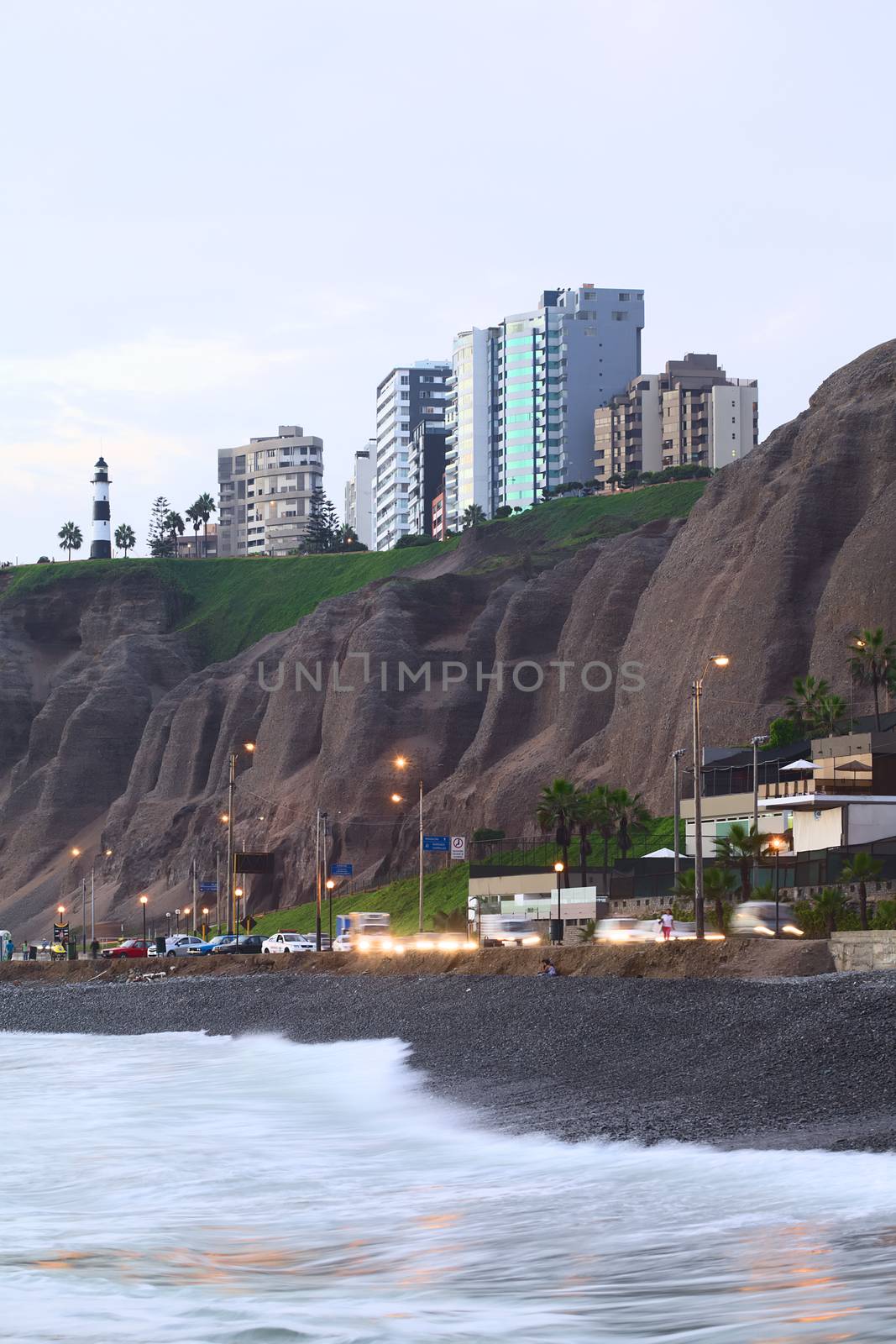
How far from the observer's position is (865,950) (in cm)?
3847

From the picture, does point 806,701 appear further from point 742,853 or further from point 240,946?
point 240,946

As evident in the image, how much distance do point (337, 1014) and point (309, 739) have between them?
268ft

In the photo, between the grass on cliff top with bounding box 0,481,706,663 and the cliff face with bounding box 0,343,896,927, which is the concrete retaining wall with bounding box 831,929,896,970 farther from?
the grass on cliff top with bounding box 0,481,706,663

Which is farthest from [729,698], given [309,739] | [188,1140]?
[188,1140]

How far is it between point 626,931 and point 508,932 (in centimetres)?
1245

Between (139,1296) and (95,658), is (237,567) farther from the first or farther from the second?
(139,1296)

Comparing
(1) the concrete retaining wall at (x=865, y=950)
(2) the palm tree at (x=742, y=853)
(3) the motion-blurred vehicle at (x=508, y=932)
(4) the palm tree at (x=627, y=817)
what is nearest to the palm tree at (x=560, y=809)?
(4) the palm tree at (x=627, y=817)

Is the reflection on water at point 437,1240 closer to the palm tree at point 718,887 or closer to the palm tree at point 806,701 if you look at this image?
the palm tree at point 718,887

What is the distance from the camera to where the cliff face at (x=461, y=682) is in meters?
96.8

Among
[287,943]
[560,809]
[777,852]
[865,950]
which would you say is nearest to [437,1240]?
[865,950]

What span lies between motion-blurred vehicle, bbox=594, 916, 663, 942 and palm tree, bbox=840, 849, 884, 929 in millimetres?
6750

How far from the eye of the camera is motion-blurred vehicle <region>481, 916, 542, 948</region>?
223ft

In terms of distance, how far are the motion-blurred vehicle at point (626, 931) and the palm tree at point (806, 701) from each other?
1102 inches

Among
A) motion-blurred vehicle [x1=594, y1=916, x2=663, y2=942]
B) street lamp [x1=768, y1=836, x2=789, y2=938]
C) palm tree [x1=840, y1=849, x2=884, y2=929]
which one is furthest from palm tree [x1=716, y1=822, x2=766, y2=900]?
motion-blurred vehicle [x1=594, y1=916, x2=663, y2=942]
